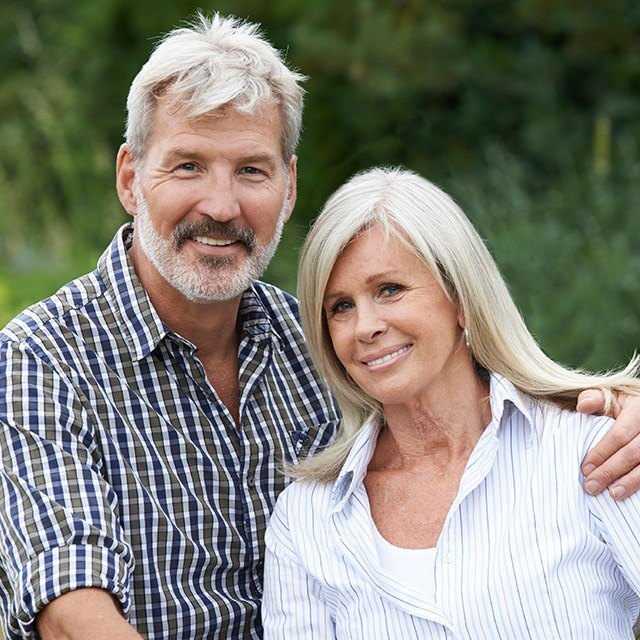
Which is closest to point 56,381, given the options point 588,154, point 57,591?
point 57,591

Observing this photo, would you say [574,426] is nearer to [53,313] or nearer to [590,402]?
[590,402]

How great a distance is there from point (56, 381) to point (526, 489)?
97 cm

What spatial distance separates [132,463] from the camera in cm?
249

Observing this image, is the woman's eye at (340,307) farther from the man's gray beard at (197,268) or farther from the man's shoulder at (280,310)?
the man's shoulder at (280,310)

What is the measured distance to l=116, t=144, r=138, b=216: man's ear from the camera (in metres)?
2.75

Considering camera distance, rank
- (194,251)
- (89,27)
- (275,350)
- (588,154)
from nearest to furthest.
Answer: (194,251) < (275,350) < (588,154) < (89,27)

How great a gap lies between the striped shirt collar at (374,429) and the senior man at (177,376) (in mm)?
196

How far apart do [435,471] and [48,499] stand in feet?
2.58

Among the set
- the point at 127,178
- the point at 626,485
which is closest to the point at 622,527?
the point at 626,485

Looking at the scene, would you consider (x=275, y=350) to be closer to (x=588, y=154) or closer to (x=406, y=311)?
(x=406, y=311)

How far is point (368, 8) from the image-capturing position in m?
5.73

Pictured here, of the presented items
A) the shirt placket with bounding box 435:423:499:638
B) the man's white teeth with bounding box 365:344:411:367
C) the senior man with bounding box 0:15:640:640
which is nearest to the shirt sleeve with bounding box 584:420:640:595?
the senior man with bounding box 0:15:640:640

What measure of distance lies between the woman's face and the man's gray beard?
299 millimetres

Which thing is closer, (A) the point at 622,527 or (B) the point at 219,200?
(A) the point at 622,527
